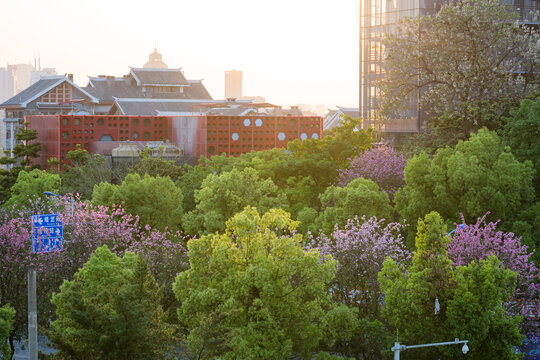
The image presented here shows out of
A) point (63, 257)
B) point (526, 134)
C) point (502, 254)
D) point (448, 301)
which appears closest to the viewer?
point (448, 301)

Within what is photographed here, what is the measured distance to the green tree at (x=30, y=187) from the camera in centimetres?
4691

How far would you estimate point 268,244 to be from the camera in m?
25.4

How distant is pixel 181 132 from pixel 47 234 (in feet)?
129

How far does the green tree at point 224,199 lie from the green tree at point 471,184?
701 cm

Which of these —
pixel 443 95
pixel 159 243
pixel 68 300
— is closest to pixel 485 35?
pixel 443 95

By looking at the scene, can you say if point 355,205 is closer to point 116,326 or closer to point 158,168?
point 116,326

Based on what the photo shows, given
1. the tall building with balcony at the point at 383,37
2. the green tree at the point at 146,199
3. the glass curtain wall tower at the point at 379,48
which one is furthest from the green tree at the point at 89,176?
the glass curtain wall tower at the point at 379,48

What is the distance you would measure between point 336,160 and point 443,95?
7.43 m

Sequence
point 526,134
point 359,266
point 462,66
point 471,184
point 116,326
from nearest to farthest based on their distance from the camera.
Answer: point 116,326, point 359,266, point 471,184, point 526,134, point 462,66

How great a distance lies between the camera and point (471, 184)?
1379 inches

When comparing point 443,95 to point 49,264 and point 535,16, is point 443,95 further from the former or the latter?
point 49,264

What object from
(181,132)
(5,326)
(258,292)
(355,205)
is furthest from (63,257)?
(181,132)

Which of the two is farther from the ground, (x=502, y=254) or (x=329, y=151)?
(x=329, y=151)

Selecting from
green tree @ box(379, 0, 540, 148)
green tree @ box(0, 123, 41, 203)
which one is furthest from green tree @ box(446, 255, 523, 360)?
green tree @ box(0, 123, 41, 203)
